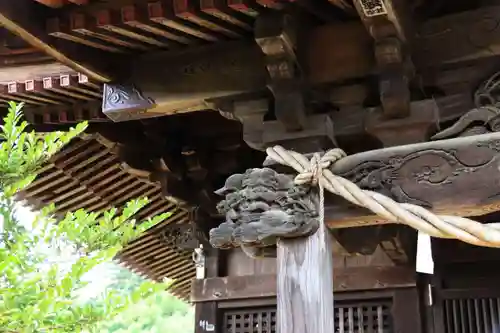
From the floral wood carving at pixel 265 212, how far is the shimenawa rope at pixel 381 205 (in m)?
0.06

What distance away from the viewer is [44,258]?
7.53 feet

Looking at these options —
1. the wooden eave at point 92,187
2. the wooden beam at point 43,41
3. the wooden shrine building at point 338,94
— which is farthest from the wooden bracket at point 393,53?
the wooden eave at point 92,187

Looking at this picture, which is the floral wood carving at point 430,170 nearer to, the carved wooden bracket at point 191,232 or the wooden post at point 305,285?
the wooden post at point 305,285

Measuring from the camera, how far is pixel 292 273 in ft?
9.19

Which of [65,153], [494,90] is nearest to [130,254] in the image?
[65,153]

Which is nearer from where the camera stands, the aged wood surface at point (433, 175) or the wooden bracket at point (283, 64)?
the aged wood surface at point (433, 175)

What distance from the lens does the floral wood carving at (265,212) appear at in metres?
2.81

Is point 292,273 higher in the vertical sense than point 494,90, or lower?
lower

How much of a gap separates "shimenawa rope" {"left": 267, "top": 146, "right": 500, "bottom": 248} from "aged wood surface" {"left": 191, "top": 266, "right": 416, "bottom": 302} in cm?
158

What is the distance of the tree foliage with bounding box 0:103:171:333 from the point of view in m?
2.02

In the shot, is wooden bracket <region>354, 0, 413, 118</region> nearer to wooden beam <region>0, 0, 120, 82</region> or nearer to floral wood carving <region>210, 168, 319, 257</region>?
floral wood carving <region>210, 168, 319, 257</region>

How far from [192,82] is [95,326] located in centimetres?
143

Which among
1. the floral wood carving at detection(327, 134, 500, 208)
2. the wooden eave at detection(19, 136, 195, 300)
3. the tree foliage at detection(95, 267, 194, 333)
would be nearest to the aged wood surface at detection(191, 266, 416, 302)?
the wooden eave at detection(19, 136, 195, 300)

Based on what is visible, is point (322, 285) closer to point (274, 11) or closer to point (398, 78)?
point (398, 78)
